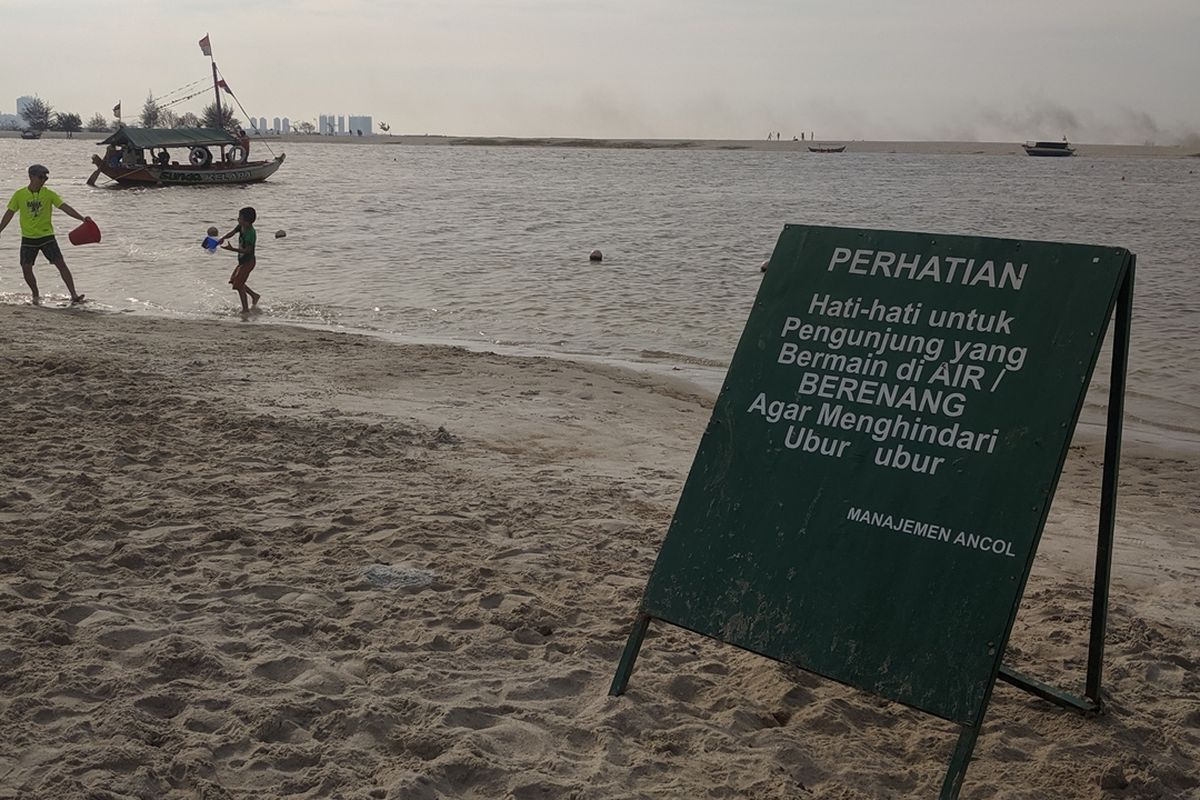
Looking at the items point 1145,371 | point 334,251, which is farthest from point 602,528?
point 334,251

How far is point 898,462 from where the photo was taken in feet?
10.8

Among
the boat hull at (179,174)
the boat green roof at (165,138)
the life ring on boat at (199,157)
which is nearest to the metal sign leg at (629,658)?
the boat green roof at (165,138)

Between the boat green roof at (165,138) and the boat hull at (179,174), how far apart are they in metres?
0.95

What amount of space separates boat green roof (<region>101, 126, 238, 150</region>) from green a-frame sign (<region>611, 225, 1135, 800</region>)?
149 feet

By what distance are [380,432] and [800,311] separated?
395cm

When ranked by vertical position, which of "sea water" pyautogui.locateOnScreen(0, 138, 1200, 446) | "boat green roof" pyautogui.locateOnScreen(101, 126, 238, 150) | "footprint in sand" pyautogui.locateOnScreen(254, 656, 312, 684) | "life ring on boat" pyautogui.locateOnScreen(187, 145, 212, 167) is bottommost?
"footprint in sand" pyautogui.locateOnScreen(254, 656, 312, 684)

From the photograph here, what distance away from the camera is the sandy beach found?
→ 323 cm

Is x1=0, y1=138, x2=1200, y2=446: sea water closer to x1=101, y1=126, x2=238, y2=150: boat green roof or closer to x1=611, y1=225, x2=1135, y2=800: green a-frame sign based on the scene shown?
x1=101, y1=126, x2=238, y2=150: boat green roof

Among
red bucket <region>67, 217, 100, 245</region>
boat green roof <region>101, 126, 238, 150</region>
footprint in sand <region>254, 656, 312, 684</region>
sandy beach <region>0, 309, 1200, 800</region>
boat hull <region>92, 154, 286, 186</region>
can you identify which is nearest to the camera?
sandy beach <region>0, 309, 1200, 800</region>

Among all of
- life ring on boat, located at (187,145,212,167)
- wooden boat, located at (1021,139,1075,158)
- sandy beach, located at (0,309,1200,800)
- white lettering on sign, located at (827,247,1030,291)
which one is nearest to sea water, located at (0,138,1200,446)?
life ring on boat, located at (187,145,212,167)

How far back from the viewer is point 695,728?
3.53 meters

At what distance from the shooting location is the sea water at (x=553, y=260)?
13.9 metres

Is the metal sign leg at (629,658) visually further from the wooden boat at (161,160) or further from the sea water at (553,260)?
the wooden boat at (161,160)

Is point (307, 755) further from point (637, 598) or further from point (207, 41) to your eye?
point (207, 41)
